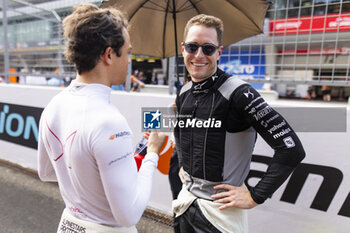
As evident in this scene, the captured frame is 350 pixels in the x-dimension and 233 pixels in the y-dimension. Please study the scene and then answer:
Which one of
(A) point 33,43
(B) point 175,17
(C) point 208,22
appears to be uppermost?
(A) point 33,43

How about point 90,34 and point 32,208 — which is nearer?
point 90,34

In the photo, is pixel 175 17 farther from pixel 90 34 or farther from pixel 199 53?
pixel 90 34

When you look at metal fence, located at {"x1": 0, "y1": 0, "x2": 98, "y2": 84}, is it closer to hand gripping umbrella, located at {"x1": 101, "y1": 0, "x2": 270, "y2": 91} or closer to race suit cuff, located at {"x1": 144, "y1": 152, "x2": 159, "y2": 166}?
hand gripping umbrella, located at {"x1": 101, "y1": 0, "x2": 270, "y2": 91}

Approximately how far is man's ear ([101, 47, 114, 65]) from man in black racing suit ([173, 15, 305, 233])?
650 millimetres

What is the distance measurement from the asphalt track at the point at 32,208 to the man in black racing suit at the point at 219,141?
62.4 inches

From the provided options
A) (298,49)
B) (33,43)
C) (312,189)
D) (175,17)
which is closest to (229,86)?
(175,17)

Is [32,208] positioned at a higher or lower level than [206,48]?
lower

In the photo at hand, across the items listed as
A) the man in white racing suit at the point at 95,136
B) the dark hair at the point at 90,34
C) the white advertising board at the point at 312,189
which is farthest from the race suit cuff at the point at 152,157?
the white advertising board at the point at 312,189

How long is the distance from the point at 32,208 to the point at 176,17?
10.0 ft

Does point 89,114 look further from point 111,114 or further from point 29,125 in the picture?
point 29,125

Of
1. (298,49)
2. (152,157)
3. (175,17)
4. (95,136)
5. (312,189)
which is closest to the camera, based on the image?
(95,136)

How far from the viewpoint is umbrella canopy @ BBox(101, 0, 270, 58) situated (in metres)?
2.16

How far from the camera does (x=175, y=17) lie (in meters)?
2.39

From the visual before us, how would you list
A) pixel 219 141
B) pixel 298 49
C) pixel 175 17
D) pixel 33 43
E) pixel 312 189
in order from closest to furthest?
pixel 219 141
pixel 312 189
pixel 175 17
pixel 298 49
pixel 33 43
